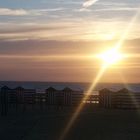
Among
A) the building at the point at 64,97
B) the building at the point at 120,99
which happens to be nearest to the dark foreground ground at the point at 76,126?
the building at the point at 120,99

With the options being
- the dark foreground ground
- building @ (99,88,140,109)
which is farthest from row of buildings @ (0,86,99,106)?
the dark foreground ground

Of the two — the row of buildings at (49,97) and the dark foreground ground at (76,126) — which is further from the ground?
the row of buildings at (49,97)

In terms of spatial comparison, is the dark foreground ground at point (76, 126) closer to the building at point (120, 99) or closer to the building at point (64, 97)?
the building at point (120, 99)

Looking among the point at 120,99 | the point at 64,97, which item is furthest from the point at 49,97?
the point at 120,99

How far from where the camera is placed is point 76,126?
2770cm

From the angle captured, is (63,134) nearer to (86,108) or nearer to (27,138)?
(27,138)

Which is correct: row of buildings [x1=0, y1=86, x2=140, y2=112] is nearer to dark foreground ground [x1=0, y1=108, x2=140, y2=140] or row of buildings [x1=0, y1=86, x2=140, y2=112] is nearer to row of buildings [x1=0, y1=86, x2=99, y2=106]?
row of buildings [x1=0, y1=86, x2=99, y2=106]

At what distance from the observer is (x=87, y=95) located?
41906mm

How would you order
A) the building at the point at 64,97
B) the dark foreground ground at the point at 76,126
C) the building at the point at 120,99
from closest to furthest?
A: the dark foreground ground at the point at 76,126, the building at the point at 120,99, the building at the point at 64,97

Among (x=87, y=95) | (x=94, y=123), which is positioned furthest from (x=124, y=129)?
(x=87, y=95)

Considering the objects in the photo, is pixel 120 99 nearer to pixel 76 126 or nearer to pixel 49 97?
pixel 49 97

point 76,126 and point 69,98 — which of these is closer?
point 76,126

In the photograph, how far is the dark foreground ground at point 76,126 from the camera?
80.6 ft

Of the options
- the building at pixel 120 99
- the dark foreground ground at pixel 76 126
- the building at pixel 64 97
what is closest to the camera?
the dark foreground ground at pixel 76 126
